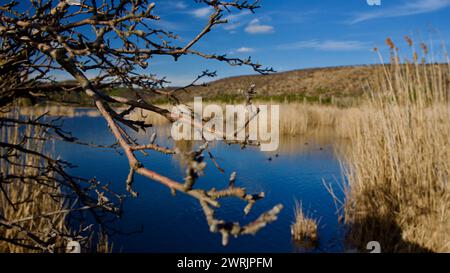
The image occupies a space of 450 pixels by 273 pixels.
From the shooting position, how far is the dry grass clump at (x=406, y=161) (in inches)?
151

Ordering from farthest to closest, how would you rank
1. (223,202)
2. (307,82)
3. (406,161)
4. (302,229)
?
(307,82) → (223,202) → (302,229) → (406,161)

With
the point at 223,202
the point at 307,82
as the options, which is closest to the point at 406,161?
the point at 223,202

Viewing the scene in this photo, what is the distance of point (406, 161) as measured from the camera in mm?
3971

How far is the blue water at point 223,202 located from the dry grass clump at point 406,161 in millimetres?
688

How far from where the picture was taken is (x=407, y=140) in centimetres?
396

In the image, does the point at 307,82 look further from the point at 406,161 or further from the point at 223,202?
the point at 406,161

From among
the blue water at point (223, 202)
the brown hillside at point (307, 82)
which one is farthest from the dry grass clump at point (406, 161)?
the brown hillside at point (307, 82)

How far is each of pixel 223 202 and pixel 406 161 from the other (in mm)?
3177

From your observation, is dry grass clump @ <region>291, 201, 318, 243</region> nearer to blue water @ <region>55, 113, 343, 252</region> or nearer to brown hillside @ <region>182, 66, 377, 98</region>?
blue water @ <region>55, 113, 343, 252</region>

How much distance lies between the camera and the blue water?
206 inches

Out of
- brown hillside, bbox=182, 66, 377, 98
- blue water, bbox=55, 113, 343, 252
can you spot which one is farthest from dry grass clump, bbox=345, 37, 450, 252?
brown hillside, bbox=182, 66, 377, 98
